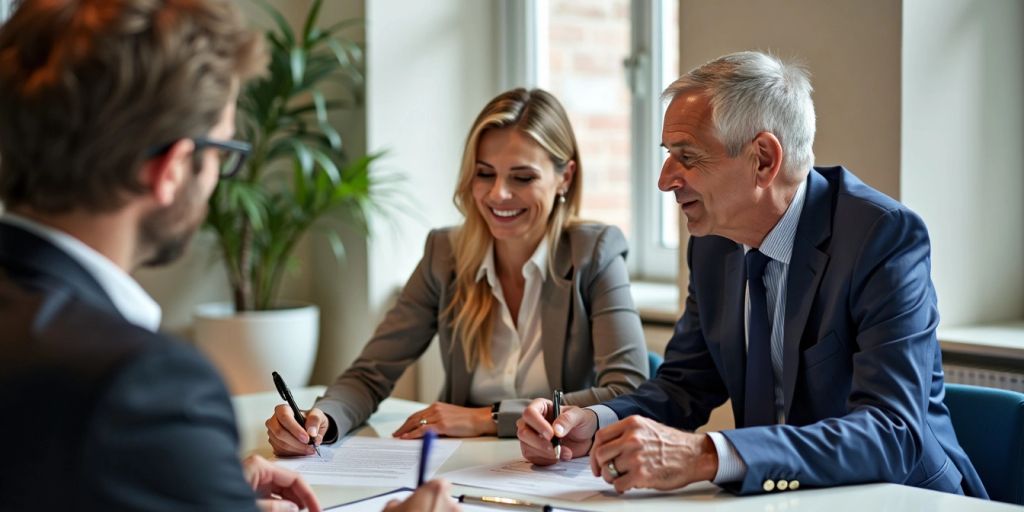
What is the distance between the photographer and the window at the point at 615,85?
13.6 feet

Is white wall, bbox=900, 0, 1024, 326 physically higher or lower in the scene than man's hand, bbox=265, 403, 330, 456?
higher

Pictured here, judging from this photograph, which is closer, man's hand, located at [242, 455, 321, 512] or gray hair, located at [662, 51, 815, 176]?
man's hand, located at [242, 455, 321, 512]

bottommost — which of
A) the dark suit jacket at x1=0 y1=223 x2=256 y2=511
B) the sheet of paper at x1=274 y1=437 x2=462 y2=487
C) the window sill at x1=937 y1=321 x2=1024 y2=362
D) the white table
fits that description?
the sheet of paper at x1=274 y1=437 x2=462 y2=487

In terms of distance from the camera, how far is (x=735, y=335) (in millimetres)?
2113

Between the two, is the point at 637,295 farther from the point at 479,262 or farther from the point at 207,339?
the point at 207,339

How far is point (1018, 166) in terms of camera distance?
3014 millimetres

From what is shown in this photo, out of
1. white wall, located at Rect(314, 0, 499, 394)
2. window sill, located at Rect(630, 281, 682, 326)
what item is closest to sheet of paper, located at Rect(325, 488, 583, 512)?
window sill, located at Rect(630, 281, 682, 326)

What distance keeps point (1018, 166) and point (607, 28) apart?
1877 mm

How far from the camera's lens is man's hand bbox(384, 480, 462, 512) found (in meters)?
1.28

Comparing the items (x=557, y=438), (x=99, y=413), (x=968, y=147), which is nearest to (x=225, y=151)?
(x=99, y=413)

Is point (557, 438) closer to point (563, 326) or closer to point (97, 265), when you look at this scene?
point (563, 326)

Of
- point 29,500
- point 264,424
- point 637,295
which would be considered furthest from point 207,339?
point 29,500

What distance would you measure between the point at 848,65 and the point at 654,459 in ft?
5.26

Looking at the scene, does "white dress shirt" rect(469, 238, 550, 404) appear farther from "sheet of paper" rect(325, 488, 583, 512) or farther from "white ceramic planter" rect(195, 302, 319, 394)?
"white ceramic planter" rect(195, 302, 319, 394)
